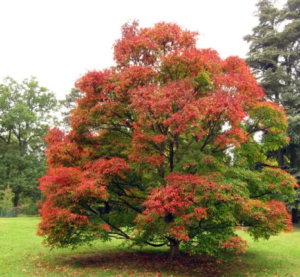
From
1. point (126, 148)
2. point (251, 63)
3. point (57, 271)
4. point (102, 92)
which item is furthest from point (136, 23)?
point (251, 63)

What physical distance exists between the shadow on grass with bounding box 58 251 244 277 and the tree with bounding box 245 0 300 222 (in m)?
15.6

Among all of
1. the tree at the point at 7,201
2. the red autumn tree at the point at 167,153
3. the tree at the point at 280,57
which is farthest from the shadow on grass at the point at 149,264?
the tree at the point at 7,201

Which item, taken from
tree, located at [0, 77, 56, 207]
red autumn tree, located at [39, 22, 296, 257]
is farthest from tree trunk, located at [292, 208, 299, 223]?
tree, located at [0, 77, 56, 207]

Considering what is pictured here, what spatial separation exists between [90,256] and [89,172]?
4.77m

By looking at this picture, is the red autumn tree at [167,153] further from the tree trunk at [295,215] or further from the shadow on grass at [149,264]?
the tree trunk at [295,215]

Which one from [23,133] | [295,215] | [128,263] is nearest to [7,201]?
[23,133]

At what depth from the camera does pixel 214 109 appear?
26.1 feet

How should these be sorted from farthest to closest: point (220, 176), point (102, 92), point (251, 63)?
point (251, 63) < point (102, 92) < point (220, 176)

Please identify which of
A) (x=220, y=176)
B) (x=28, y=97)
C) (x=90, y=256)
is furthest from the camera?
(x=28, y=97)

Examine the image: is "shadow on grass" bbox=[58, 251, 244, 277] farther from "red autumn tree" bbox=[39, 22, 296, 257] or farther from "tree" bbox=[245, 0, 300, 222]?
"tree" bbox=[245, 0, 300, 222]

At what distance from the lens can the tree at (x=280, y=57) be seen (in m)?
24.4

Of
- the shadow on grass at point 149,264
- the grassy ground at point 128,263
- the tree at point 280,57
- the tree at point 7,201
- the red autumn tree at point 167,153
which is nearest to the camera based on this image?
the red autumn tree at point 167,153

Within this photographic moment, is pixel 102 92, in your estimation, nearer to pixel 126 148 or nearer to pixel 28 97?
pixel 126 148

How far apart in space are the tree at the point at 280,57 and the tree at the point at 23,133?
90.9 feet
